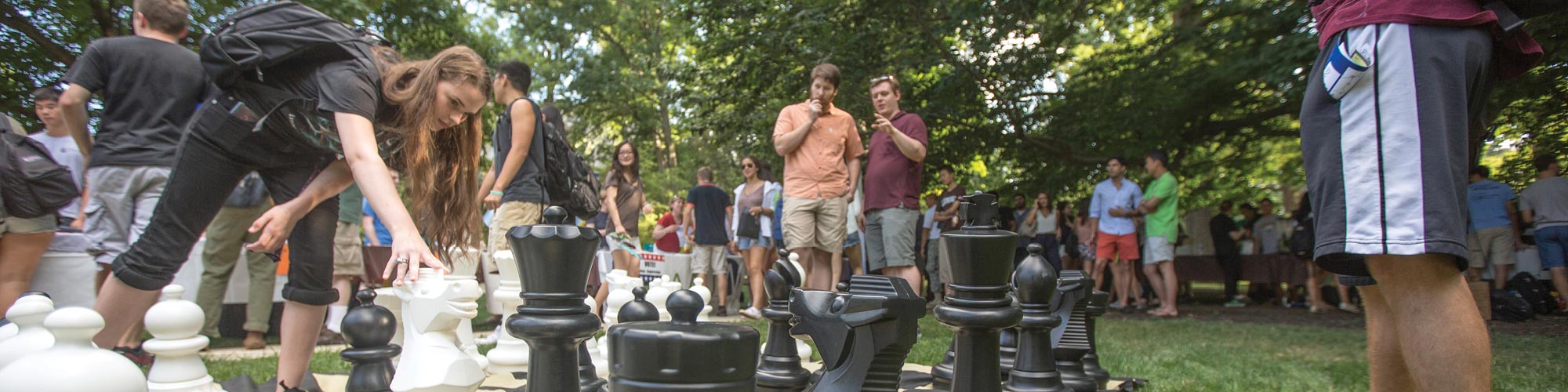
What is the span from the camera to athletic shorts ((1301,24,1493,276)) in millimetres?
1577

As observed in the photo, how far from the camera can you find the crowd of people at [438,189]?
1637 millimetres

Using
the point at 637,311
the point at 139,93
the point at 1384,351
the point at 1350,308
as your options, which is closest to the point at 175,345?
the point at 637,311

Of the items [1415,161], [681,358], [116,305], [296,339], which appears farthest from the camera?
[296,339]

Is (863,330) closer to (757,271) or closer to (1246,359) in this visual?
(1246,359)

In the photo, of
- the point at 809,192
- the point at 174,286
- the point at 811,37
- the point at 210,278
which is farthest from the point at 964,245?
the point at 811,37

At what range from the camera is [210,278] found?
175 inches

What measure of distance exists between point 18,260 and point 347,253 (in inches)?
82.1

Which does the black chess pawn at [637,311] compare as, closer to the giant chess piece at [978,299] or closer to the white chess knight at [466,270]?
the giant chess piece at [978,299]

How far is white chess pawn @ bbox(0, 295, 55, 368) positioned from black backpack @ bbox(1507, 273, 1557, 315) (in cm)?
807

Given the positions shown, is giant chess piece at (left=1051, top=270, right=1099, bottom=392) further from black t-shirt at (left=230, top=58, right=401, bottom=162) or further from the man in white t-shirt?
the man in white t-shirt

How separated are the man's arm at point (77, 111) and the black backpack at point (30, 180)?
5.3 inches

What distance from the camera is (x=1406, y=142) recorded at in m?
1.60

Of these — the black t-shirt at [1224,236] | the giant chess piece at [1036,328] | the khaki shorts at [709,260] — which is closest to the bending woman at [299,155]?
the giant chess piece at [1036,328]

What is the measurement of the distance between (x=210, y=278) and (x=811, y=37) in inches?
245
